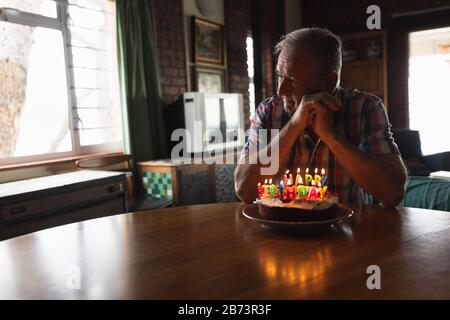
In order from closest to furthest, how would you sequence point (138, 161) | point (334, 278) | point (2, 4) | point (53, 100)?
point (334, 278), point (2, 4), point (53, 100), point (138, 161)

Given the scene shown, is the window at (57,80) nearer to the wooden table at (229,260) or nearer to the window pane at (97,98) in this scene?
the window pane at (97,98)

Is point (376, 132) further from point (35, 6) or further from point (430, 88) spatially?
point (430, 88)

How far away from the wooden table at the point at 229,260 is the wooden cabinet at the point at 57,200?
3.81 ft

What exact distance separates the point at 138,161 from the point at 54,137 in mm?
771

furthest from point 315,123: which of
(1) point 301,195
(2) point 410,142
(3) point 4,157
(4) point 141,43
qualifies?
(2) point 410,142

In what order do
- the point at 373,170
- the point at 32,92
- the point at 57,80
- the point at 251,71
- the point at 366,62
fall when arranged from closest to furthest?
the point at 373,170, the point at 32,92, the point at 57,80, the point at 251,71, the point at 366,62

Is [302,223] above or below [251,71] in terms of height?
below

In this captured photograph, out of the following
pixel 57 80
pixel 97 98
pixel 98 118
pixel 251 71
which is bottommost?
pixel 98 118

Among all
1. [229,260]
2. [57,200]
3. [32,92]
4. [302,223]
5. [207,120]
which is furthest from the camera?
[207,120]

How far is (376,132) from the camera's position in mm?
1562

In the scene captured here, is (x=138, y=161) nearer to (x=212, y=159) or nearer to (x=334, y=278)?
(x=212, y=159)

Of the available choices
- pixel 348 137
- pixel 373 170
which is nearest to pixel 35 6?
pixel 348 137

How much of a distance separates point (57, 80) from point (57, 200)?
1.28m

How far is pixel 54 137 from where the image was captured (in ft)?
11.1
